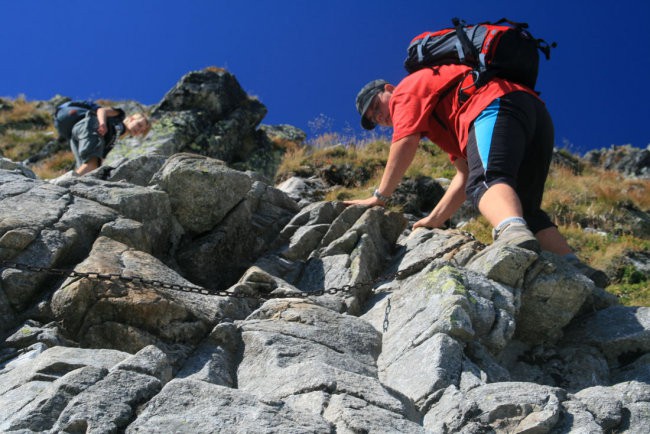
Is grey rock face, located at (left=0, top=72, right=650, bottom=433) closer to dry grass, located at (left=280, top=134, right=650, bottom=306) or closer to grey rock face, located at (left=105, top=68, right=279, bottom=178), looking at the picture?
dry grass, located at (left=280, top=134, right=650, bottom=306)

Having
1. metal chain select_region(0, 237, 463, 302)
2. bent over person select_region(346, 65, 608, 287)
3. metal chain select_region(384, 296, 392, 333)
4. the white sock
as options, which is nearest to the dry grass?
bent over person select_region(346, 65, 608, 287)

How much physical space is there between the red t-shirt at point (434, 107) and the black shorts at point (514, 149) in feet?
0.95

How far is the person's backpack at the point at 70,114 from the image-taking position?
12125mm

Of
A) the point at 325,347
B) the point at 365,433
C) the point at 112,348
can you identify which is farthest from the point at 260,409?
the point at 112,348

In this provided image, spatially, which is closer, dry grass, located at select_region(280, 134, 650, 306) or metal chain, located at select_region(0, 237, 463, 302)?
metal chain, located at select_region(0, 237, 463, 302)

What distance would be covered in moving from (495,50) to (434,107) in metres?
0.92

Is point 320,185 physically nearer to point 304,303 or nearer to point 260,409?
point 304,303

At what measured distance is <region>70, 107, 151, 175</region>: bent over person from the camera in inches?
441

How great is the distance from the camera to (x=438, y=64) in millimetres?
7828

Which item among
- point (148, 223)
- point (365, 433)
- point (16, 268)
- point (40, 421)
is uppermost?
point (148, 223)

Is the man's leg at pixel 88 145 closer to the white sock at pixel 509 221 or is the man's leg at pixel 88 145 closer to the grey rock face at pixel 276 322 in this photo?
the grey rock face at pixel 276 322

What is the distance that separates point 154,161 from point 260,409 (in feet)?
22.6

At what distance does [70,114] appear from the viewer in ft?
39.8

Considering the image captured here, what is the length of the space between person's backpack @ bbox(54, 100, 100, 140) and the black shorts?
304 inches
